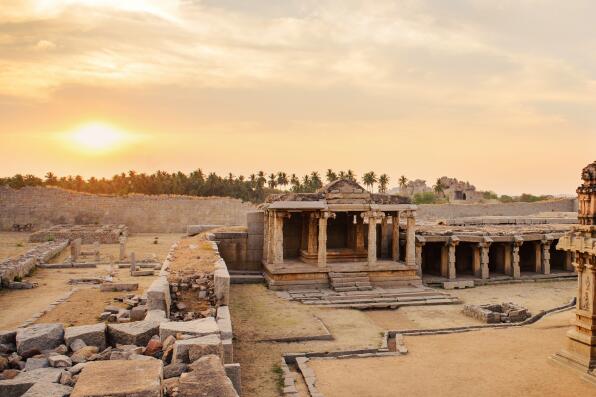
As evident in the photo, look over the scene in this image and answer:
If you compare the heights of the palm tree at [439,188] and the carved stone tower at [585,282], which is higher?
the palm tree at [439,188]

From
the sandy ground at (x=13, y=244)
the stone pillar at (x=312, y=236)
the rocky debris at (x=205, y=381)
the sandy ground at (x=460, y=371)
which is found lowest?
the sandy ground at (x=460, y=371)

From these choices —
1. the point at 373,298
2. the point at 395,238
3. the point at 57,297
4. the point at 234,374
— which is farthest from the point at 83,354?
the point at 395,238

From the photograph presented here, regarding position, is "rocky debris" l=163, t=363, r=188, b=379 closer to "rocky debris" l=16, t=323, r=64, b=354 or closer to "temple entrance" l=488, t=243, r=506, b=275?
"rocky debris" l=16, t=323, r=64, b=354

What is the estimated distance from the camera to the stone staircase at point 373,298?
1723 cm

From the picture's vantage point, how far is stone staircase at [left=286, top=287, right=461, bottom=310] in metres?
17.2

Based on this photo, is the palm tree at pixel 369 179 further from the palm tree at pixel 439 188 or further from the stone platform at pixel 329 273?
the stone platform at pixel 329 273

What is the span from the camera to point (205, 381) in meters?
5.50

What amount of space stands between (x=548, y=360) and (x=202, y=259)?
33.3 ft

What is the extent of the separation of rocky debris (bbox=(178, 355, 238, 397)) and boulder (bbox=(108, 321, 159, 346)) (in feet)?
5.37

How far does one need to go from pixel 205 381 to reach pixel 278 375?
17.8 feet

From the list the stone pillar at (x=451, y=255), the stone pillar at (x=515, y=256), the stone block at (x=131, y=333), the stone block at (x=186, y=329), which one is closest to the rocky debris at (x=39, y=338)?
the stone block at (x=131, y=333)

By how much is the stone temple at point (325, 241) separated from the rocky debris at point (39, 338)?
1236 centimetres

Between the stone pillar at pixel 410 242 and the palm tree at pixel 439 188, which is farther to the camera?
the palm tree at pixel 439 188

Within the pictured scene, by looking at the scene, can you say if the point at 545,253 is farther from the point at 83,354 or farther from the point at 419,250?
the point at 83,354
